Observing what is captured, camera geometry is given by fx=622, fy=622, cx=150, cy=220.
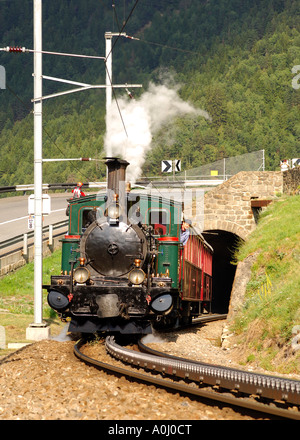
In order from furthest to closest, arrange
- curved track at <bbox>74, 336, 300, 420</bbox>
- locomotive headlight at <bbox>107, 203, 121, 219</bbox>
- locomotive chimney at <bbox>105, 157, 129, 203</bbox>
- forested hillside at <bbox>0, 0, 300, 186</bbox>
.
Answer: forested hillside at <bbox>0, 0, 300, 186</bbox>, locomotive chimney at <bbox>105, 157, 129, 203</bbox>, locomotive headlight at <bbox>107, 203, 121, 219</bbox>, curved track at <bbox>74, 336, 300, 420</bbox>

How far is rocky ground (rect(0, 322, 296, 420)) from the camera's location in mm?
6645

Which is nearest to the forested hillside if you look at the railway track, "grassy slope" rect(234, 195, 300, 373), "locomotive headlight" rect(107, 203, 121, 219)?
"grassy slope" rect(234, 195, 300, 373)

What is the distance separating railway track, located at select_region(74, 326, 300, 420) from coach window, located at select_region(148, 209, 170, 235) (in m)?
4.62

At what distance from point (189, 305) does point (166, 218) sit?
13.0ft

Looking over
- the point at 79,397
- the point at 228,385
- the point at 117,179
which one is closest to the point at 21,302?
the point at 117,179

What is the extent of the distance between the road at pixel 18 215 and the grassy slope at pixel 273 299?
14.7m

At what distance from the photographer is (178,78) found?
5084 inches

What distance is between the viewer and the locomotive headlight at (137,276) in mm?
12227

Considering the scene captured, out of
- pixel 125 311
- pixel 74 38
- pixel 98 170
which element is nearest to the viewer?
pixel 125 311

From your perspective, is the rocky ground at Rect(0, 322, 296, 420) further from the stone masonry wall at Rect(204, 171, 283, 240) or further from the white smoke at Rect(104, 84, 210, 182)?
the stone masonry wall at Rect(204, 171, 283, 240)

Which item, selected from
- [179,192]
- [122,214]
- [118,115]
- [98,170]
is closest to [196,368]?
[122,214]

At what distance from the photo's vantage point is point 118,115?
2461cm

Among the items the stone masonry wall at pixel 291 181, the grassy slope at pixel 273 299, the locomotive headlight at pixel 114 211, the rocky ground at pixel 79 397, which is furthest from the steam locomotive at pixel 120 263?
the stone masonry wall at pixel 291 181
